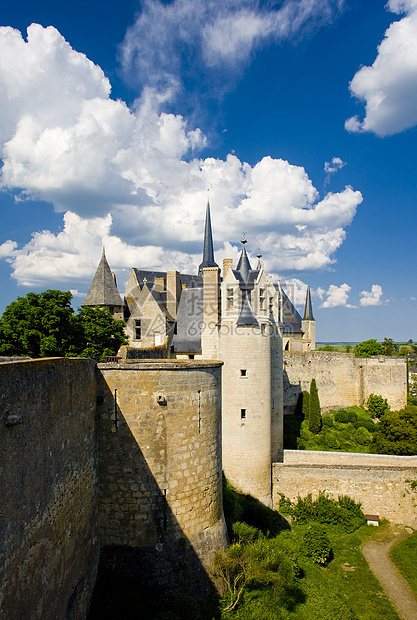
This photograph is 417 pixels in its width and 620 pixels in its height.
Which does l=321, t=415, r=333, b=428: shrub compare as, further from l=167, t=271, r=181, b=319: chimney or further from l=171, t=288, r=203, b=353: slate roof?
l=167, t=271, r=181, b=319: chimney

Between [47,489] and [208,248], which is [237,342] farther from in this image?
[208,248]

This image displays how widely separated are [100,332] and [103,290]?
40.9 feet

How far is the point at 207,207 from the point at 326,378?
3005cm

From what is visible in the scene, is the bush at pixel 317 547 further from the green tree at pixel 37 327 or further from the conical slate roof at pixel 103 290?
the conical slate roof at pixel 103 290

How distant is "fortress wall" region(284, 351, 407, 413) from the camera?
3766 cm

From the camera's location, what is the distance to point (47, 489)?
5.91 m

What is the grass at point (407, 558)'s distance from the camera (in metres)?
17.3

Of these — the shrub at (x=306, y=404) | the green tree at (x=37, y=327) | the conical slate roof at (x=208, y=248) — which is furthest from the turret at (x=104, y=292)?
the shrub at (x=306, y=404)

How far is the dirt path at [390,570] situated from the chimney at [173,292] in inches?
782

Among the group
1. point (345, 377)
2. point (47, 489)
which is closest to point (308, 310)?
point (345, 377)

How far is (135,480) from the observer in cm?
846

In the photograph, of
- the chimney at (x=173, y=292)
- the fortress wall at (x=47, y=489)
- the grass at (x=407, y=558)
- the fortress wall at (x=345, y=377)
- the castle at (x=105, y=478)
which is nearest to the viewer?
the fortress wall at (x=47, y=489)

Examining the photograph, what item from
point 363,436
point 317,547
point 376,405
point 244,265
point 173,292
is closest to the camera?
point 317,547

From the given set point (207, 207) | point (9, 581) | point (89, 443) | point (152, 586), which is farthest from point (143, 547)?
point (207, 207)
